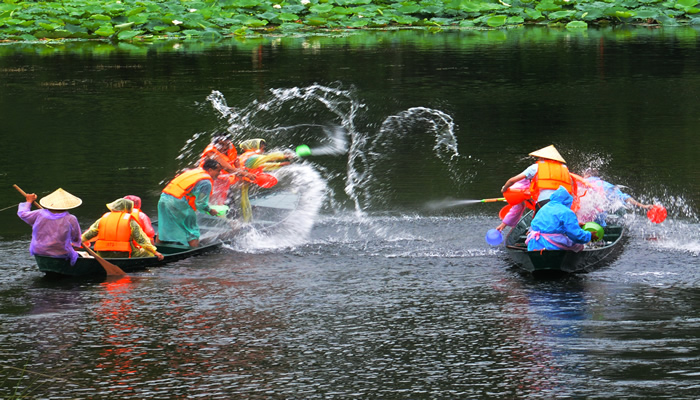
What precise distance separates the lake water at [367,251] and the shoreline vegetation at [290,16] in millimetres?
10451

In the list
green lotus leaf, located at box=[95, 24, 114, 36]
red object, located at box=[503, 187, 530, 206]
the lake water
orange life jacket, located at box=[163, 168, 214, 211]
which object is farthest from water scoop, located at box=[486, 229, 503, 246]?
green lotus leaf, located at box=[95, 24, 114, 36]

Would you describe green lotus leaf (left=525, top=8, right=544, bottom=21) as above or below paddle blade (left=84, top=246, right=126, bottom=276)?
above

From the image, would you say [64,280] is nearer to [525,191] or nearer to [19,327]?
[19,327]

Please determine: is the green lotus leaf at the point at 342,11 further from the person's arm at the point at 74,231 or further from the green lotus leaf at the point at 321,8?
the person's arm at the point at 74,231

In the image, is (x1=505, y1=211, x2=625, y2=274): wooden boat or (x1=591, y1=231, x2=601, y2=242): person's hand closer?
(x1=505, y1=211, x2=625, y2=274): wooden boat

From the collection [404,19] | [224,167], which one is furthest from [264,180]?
[404,19]

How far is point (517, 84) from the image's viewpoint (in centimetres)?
3200

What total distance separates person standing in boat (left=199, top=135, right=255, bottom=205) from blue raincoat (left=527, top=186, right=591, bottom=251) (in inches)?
204

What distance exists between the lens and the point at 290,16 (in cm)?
4706

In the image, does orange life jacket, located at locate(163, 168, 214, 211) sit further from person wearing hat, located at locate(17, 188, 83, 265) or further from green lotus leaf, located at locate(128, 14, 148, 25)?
green lotus leaf, located at locate(128, 14, 148, 25)

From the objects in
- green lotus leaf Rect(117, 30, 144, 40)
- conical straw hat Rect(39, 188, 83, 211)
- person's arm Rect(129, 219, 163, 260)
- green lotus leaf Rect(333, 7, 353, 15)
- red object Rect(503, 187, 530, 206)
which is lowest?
person's arm Rect(129, 219, 163, 260)

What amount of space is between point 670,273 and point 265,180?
6783 millimetres

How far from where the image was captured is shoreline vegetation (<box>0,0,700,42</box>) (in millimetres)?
45344

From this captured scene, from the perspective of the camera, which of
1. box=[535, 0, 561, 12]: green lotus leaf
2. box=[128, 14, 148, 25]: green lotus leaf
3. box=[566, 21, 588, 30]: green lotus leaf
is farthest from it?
box=[535, 0, 561, 12]: green lotus leaf
